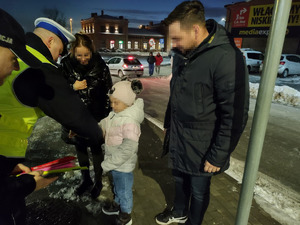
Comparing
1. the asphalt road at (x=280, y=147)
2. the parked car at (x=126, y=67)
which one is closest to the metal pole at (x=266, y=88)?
the asphalt road at (x=280, y=147)

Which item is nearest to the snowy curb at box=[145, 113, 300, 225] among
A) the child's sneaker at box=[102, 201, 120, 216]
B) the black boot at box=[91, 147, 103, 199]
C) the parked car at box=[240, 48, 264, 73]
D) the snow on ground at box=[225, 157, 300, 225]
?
the snow on ground at box=[225, 157, 300, 225]

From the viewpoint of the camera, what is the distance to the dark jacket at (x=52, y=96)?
1.23 metres

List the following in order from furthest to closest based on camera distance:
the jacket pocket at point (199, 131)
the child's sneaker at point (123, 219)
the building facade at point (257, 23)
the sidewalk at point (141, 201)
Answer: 1. the building facade at point (257, 23)
2. the sidewalk at point (141, 201)
3. the child's sneaker at point (123, 219)
4. the jacket pocket at point (199, 131)

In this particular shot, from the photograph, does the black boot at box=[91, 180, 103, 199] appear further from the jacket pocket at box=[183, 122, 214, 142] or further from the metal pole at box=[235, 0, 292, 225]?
the metal pole at box=[235, 0, 292, 225]

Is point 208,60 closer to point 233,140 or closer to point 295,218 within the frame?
point 233,140

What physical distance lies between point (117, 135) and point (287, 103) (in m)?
8.32

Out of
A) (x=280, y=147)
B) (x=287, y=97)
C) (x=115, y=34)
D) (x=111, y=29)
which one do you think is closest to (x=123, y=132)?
(x=280, y=147)

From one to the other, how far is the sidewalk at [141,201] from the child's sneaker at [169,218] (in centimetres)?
10

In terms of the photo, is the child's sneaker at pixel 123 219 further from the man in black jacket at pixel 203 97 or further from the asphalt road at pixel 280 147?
the asphalt road at pixel 280 147

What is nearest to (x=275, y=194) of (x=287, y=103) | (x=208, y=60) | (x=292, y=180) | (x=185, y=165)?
(x=292, y=180)

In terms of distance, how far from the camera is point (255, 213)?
A: 2621 millimetres

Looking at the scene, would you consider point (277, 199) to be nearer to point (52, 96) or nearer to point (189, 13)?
point (189, 13)

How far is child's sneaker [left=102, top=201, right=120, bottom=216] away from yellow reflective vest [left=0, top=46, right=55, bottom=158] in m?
1.52

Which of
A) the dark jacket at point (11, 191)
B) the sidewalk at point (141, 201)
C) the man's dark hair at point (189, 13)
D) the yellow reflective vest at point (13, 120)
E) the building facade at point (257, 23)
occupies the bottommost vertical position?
the sidewalk at point (141, 201)
